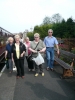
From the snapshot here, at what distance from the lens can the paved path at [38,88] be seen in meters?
4.75

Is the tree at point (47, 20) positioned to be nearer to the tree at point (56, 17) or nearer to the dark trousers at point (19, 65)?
the tree at point (56, 17)

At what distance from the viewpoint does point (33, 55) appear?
682 centimetres

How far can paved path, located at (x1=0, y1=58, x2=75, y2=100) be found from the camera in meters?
4.75

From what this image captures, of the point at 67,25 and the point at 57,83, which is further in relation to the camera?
the point at 67,25

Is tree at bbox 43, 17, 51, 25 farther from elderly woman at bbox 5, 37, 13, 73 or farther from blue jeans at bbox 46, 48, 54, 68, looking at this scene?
elderly woman at bbox 5, 37, 13, 73

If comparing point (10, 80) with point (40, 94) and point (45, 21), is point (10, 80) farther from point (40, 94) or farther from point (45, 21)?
point (45, 21)

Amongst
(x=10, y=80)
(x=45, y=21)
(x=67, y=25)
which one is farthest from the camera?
(x=45, y=21)

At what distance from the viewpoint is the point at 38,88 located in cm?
541

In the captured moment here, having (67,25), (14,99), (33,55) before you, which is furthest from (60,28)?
(14,99)

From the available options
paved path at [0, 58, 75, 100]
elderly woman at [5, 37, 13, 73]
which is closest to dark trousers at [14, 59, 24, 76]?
paved path at [0, 58, 75, 100]

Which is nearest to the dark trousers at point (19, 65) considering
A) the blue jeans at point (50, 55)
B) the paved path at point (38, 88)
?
the paved path at point (38, 88)

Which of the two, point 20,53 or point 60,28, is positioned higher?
point 60,28


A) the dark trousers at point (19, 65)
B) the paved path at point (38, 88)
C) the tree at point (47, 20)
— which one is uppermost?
the tree at point (47, 20)

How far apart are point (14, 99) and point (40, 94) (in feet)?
2.54
